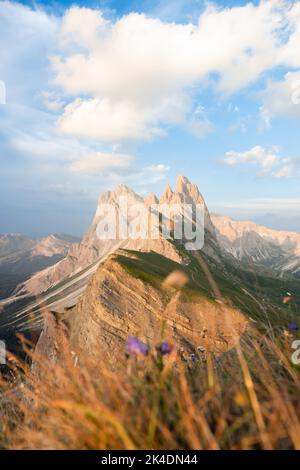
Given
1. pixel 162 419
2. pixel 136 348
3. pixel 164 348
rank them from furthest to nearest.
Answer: pixel 164 348
pixel 136 348
pixel 162 419

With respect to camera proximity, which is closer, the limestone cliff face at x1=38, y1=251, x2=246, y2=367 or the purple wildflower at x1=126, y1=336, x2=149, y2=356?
the purple wildflower at x1=126, y1=336, x2=149, y2=356

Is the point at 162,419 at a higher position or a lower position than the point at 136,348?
lower

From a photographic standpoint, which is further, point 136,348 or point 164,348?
point 164,348

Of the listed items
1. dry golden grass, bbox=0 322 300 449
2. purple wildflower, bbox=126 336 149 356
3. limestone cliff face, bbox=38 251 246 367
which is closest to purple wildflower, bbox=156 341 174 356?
dry golden grass, bbox=0 322 300 449

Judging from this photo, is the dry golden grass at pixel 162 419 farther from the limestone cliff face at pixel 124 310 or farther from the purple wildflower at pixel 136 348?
the limestone cliff face at pixel 124 310

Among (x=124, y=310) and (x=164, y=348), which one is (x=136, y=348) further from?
(x=124, y=310)

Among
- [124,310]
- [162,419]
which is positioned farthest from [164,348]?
[124,310]

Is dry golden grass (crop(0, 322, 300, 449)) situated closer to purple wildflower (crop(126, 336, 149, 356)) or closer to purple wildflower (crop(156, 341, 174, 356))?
purple wildflower (crop(156, 341, 174, 356))

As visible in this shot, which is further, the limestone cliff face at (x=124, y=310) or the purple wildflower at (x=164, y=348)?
the limestone cliff face at (x=124, y=310)

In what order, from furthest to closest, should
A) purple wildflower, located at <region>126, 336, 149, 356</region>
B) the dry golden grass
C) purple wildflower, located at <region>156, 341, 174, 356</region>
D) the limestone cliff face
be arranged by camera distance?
the limestone cliff face
purple wildflower, located at <region>156, 341, 174, 356</region>
purple wildflower, located at <region>126, 336, 149, 356</region>
the dry golden grass

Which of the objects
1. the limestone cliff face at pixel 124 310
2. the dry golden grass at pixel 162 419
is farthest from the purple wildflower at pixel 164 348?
the limestone cliff face at pixel 124 310

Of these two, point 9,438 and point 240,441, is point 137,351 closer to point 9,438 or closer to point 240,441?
point 240,441

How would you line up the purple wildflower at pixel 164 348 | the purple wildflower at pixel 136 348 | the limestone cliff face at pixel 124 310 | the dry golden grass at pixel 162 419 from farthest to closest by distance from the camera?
1. the limestone cliff face at pixel 124 310
2. the purple wildflower at pixel 164 348
3. the purple wildflower at pixel 136 348
4. the dry golden grass at pixel 162 419
